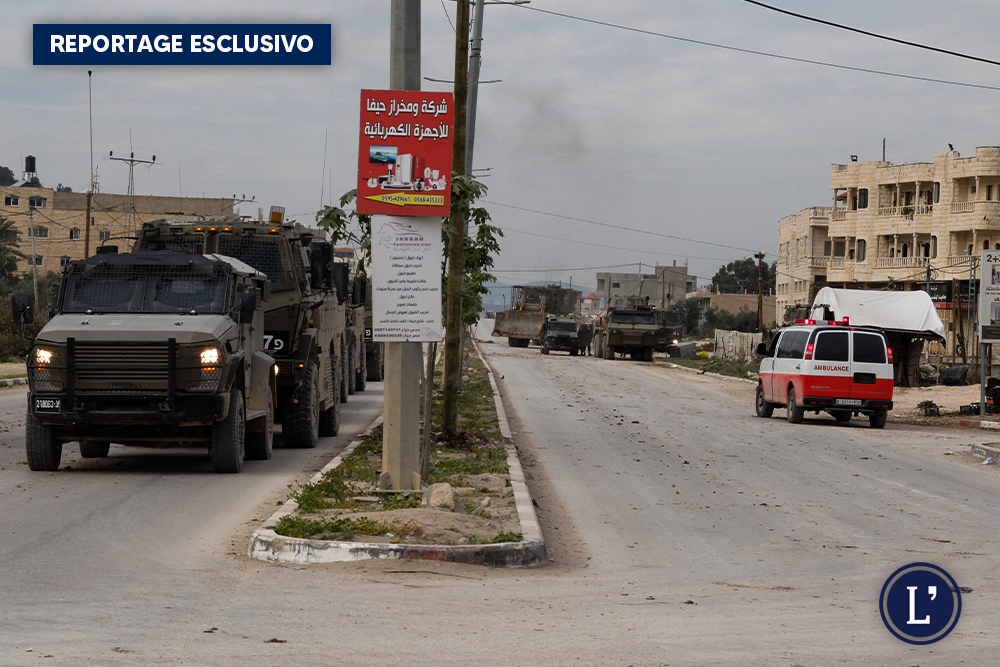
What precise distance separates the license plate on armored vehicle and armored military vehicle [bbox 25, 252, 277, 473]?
0.01 m

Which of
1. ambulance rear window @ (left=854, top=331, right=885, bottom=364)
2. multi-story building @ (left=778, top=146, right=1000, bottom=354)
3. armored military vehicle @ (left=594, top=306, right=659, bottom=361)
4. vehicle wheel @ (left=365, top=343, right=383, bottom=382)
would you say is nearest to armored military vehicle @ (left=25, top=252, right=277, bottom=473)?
ambulance rear window @ (left=854, top=331, right=885, bottom=364)

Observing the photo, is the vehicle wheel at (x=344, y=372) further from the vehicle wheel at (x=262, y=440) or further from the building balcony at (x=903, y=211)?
the building balcony at (x=903, y=211)

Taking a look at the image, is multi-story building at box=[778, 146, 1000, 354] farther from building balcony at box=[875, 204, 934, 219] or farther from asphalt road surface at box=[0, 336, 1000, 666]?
asphalt road surface at box=[0, 336, 1000, 666]

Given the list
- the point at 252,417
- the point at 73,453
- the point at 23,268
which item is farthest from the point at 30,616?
the point at 23,268

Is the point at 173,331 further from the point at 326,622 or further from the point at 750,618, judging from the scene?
the point at 750,618

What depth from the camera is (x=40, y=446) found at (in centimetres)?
1320

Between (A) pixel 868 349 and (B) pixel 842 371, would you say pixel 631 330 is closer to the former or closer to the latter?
(A) pixel 868 349

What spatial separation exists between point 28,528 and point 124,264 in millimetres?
4895

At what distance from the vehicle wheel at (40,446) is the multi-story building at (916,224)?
50.7 meters

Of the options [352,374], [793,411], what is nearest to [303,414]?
[352,374]

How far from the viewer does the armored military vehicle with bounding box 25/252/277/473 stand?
1262cm

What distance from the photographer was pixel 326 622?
6.72 metres

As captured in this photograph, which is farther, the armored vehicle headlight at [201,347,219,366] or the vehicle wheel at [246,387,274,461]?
the vehicle wheel at [246,387,274,461]

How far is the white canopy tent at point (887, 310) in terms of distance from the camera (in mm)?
35219
